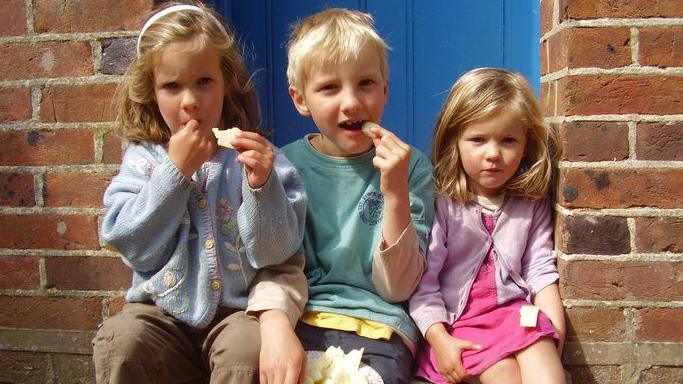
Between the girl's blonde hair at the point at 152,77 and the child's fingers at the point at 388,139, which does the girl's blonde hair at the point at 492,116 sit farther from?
the girl's blonde hair at the point at 152,77

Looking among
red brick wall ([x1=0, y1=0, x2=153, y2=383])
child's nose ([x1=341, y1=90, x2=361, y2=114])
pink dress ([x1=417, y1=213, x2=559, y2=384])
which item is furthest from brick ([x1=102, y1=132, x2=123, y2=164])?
pink dress ([x1=417, y1=213, x2=559, y2=384])

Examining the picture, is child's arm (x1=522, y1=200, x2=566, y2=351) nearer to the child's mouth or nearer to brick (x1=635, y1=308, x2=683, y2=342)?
brick (x1=635, y1=308, x2=683, y2=342)

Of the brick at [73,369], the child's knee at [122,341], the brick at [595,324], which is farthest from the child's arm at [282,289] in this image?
the brick at [595,324]

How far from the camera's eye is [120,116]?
196cm

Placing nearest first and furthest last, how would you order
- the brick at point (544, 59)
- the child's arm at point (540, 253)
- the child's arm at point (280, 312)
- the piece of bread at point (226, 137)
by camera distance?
the child's arm at point (280, 312) < the piece of bread at point (226, 137) < the child's arm at point (540, 253) < the brick at point (544, 59)

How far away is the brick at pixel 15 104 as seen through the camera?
2.06 meters

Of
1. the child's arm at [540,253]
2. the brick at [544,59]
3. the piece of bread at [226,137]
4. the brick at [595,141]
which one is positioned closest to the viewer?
the piece of bread at [226,137]

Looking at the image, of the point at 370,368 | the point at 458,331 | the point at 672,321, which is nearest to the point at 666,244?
the point at 672,321

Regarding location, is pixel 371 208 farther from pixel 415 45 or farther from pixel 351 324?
pixel 415 45

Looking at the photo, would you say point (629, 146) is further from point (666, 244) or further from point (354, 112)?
point (354, 112)

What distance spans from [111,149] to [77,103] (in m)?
0.16

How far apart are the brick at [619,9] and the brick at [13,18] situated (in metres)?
1.47

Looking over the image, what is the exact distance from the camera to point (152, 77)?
6.26 ft

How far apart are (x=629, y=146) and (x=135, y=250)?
1255 mm
